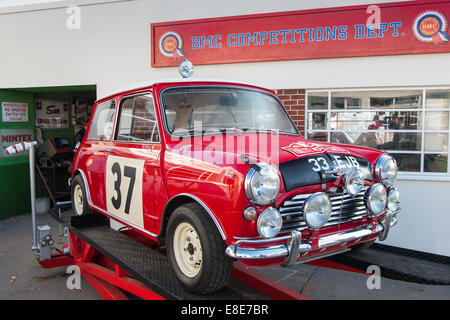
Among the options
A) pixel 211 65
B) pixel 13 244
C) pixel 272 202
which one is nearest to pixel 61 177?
pixel 13 244

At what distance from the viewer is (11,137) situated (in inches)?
294

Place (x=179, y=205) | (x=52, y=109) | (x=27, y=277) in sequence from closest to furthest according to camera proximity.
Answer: (x=179, y=205) → (x=27, y=277) → (x=52, y=109)

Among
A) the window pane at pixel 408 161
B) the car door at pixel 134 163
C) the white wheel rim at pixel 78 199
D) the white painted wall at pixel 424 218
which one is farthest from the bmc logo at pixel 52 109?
the white painted wall at pixel 424 218

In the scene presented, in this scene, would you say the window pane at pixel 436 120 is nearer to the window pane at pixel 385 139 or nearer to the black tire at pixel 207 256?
the window pane at pixel 385 139

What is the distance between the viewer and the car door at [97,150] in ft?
13.4

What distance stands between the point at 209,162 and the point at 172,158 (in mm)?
446

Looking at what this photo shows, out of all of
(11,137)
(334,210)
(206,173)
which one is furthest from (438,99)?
(11,137)

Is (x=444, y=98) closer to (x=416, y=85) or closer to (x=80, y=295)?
(x=416, y=85)

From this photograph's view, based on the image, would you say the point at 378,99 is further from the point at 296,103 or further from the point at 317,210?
the point at 317,210

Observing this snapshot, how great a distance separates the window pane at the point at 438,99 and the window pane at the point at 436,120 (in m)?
0.08

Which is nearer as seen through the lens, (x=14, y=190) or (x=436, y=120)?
(x=436, y=120)

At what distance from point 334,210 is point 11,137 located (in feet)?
22.6

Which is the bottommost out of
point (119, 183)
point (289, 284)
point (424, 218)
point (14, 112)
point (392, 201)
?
point (289, 284)
